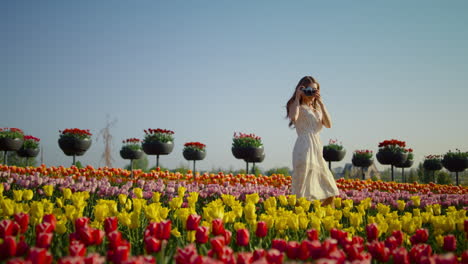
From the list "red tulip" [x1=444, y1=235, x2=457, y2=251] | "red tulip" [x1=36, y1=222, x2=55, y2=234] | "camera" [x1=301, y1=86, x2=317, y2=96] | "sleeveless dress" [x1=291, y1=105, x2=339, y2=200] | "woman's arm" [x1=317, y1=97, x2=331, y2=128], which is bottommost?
"red tulip" [x1=444, y1=235, x2=457, y2=251]

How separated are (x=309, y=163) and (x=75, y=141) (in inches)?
298

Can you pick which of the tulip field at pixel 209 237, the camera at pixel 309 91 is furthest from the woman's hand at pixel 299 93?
the tulip field at pixel 209 237

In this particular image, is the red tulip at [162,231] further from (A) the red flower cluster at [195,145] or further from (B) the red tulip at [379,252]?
(A) the red flower cluster at [195,145]

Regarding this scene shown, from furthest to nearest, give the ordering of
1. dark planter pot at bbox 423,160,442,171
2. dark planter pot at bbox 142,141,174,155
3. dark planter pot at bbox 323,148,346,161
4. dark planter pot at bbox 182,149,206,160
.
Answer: dark planter pot at bbox 423,160,442,171 < dark planter pot at bbox 323,148,346,161 < dark planter pot at bbox 182,149,206,160 < dark planter pot at bbox 142,141,174,155

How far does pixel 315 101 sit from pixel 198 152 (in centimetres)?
649

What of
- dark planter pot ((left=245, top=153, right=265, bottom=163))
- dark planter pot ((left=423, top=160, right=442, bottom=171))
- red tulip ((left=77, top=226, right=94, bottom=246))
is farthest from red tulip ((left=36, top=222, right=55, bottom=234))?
dark planter pot ((left=423, top=160, right=442, bottom=171))

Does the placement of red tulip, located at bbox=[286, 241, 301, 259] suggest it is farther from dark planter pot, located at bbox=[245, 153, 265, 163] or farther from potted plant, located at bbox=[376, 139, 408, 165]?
potted plant, located at bbox=[376, 139, 408, 165]

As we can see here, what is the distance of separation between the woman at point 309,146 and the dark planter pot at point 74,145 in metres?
7.06

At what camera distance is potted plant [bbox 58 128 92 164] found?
35.1 ft

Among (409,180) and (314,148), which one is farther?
(409,180)

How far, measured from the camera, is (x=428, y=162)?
2139cm

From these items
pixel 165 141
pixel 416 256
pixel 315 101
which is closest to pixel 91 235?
pixel 416 256

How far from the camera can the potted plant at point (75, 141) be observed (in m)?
10.7

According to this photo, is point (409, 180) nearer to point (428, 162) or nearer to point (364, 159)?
point (428, 162)
